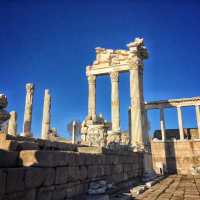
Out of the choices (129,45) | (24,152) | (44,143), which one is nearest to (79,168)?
(44,143)

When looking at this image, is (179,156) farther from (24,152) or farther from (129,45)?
(24,152)

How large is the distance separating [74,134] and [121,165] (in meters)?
16.1

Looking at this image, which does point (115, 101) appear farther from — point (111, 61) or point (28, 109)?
point (28, 109)

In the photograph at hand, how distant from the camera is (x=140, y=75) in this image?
21.5 meters

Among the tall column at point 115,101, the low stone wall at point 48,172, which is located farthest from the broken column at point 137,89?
the low stone wall at point 48,172

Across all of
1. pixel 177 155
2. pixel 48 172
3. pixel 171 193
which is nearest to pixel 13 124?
pixel 171 193

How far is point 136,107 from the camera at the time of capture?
19859mm

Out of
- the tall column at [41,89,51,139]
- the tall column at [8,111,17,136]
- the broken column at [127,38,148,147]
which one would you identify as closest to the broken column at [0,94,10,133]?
the broken column at [127,38,148,147]

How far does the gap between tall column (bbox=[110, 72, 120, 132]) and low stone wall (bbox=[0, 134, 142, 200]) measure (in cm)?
1348

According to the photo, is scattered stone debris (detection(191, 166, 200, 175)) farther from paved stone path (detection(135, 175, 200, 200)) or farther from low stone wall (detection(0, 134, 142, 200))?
low stone wall (detection(0, 134, 142, 200))

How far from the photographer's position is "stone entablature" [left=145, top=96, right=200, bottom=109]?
2961cm

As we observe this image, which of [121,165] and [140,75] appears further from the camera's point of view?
[140,75]

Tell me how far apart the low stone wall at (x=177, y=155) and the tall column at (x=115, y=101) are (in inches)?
289

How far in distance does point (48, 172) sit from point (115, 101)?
58.3 feet
